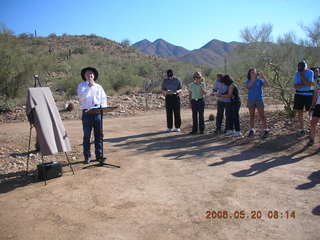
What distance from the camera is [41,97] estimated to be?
525cm

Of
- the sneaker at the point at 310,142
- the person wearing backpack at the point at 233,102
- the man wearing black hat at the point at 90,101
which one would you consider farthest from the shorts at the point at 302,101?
the man wearing black hat at the point at 90,101

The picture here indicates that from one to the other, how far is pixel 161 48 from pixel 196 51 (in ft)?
111

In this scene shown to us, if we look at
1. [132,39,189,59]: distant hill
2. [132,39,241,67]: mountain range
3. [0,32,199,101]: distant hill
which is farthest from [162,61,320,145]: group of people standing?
[132,39,189,59]: distant hill

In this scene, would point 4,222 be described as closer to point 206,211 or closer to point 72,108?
point 206,211

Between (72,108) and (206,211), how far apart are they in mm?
11528

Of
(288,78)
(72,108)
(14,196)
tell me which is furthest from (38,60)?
(14,196)

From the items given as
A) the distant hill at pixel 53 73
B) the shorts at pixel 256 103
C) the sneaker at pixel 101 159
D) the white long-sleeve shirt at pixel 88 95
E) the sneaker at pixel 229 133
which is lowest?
the sneaker at pixel 101 159

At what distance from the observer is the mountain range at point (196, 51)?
78025 mm

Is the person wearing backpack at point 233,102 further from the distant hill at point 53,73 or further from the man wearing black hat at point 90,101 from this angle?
the distant hill at point 53,73

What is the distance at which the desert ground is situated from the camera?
3.54 meters

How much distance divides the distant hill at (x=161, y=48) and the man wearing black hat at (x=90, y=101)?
346 feet

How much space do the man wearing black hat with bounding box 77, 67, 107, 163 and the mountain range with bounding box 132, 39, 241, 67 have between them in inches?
1803

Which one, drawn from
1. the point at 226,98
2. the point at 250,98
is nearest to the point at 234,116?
the point at 226,98
